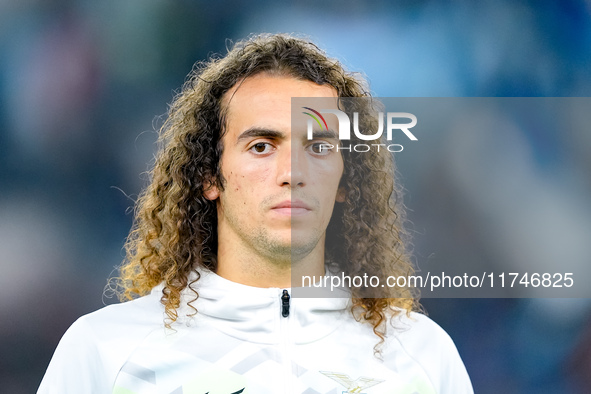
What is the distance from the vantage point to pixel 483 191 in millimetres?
3588

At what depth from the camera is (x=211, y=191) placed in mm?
2562

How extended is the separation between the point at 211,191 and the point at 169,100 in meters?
1.96

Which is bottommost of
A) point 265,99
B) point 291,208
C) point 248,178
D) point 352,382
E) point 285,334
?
point 352,382

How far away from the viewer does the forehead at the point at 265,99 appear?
7.80 feet

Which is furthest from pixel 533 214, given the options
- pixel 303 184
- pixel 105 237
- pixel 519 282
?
pixel 105 237

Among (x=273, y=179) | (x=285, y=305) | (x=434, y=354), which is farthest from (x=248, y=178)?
(x=434, y=354)

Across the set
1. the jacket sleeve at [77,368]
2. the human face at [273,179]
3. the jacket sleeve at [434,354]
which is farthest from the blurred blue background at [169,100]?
the jacket sleeve at [77,368]

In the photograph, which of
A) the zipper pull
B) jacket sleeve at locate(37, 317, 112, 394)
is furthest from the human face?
jacket sleeve at locate(37, 317, 112, 394)

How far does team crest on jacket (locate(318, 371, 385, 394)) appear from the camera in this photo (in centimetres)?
229

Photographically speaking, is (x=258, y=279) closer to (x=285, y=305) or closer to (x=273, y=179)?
(x=285, y=305)

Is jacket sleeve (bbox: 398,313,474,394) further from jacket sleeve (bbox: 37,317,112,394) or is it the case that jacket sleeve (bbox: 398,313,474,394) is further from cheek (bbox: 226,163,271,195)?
jacket sleeve (bbox: 37,317,112,394)

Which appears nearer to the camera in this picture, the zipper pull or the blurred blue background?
the zipper pull

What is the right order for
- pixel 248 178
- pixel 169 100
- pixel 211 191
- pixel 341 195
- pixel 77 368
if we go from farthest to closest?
pixel 169 100, pixel 341 195, pixel 211 191, pixel 248 178, pixel 77 368

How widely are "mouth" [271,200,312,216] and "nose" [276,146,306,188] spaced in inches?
2.2
